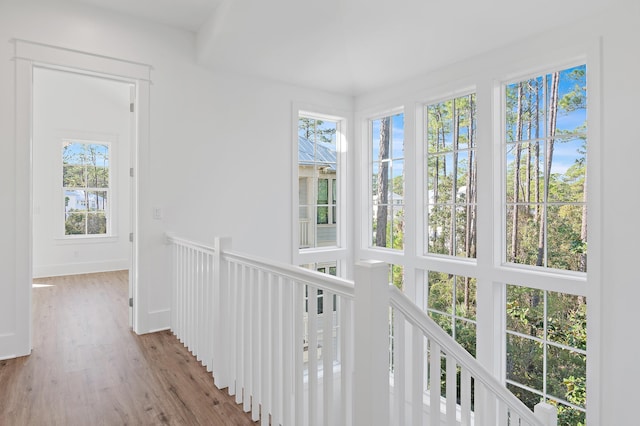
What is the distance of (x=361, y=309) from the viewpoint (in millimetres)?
1309

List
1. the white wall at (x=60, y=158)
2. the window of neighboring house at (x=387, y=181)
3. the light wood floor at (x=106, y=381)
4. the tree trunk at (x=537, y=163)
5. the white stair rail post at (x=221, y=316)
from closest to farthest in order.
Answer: the light wood floor at (x=106, y=381) < the white stair rail post at (x=221, y=316) < the tree trunk at (x=537, y=163) < the window of neighboring house at (x=387, y=181) < the white wall at (x=60, y=158)

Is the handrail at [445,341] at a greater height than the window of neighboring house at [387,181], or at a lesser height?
lesser

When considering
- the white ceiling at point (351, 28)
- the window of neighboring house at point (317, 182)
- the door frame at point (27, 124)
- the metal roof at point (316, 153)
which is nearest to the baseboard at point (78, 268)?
the door frame at point (27, 124)

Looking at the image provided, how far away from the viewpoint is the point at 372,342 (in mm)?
1283

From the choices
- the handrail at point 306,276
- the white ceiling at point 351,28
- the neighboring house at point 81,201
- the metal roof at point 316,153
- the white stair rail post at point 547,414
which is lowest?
the white stair rail post at point 547,414

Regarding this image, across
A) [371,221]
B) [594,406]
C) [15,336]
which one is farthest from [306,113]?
[594,406]

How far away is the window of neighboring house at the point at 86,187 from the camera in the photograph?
646 cm

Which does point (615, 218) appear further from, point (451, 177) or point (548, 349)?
point (451, 177)

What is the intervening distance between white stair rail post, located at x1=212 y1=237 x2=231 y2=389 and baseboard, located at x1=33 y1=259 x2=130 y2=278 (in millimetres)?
5167

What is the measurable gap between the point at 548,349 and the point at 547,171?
1.46 m

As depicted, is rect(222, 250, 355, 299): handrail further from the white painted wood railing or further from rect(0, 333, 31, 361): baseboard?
rect(0, 333, 31, 361): baseboard

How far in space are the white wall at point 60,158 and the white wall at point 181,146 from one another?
113 inches

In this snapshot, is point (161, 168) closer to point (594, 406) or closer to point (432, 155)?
point (432, 155)

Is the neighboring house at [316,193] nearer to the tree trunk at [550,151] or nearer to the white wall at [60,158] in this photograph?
the tree trunk at [550,151]
